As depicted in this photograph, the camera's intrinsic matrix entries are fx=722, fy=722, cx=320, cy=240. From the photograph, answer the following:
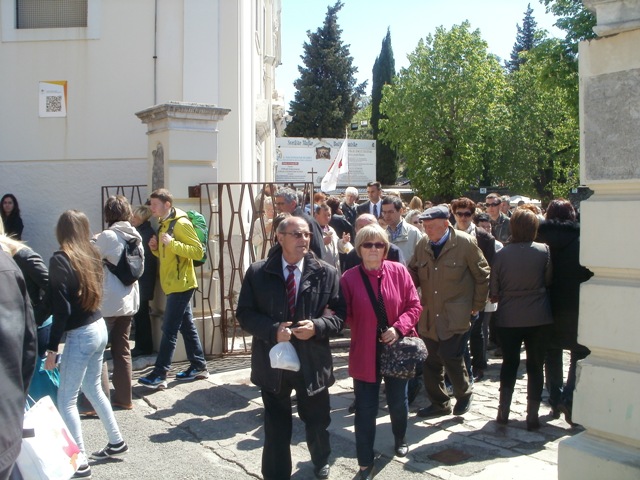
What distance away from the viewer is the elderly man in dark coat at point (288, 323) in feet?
15.0

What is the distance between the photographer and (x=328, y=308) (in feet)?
15.6

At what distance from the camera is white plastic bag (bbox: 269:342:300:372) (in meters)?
4.43

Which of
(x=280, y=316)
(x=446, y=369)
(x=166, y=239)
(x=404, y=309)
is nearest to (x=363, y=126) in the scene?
(x=166, y=239)

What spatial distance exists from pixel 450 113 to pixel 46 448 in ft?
151

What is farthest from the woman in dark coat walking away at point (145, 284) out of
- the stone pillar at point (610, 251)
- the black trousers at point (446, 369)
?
the stone pillar at point (610, 251)

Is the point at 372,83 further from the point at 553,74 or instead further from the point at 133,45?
the point at 133,45

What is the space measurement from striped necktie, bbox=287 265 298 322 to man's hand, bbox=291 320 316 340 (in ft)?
0.38

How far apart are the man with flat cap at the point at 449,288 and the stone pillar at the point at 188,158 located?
3161 mm

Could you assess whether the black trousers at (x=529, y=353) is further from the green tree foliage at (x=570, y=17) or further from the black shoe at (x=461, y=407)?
the green tree foliage at (x=570, y=17)

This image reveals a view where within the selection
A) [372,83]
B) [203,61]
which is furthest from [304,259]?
[372,83]

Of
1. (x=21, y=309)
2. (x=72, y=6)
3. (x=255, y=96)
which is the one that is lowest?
(x=21, y=309)

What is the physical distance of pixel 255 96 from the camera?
14.1m

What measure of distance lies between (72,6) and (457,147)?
37408mm

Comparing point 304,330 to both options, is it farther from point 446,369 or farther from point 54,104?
point 54,104
